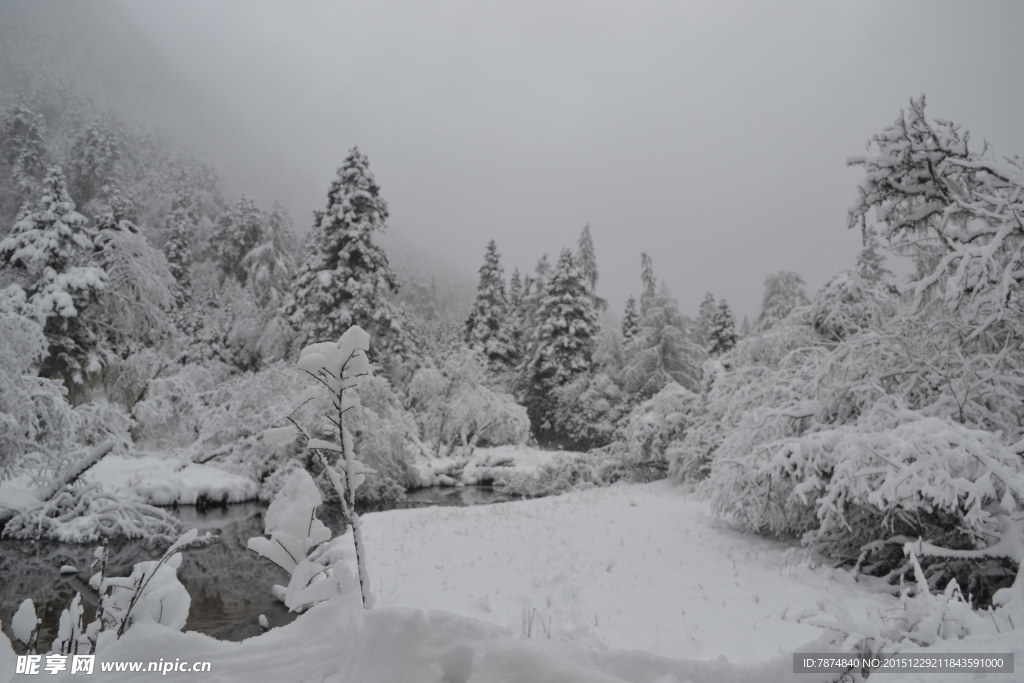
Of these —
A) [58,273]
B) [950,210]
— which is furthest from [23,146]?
[950,210]

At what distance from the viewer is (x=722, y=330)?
2848 centimetres

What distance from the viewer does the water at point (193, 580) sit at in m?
5.64

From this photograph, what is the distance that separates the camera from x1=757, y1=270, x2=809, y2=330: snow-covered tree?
23578 millimetres

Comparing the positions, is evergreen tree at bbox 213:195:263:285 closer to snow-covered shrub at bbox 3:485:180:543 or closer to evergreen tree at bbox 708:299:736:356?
snow-covered shrub at bbox 3:485:180:543

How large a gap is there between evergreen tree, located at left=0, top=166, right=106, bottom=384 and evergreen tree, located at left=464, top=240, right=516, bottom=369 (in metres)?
20.9

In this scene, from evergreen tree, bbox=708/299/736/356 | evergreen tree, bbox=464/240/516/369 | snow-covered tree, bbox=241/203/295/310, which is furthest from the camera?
evergreen tree, bbox=464/240/516/369

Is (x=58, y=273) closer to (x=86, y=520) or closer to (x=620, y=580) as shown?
(x=86, y=520)

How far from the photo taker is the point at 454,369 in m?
21.6

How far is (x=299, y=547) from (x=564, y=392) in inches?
979

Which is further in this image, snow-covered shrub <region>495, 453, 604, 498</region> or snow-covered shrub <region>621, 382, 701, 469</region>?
snow-covered shrub <region>495, 453, 604, 498</region>

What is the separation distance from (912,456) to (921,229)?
3.34 metres

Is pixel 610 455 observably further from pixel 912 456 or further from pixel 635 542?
pixel 912 456

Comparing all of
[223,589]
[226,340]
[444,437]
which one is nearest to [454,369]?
[444,437]

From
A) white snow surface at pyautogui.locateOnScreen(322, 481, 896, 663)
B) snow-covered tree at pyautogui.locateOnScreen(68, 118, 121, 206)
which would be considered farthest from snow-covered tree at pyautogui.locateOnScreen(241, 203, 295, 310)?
white snow surface at pyautogui.locateOnScreen(322, 481, 896, 663)
